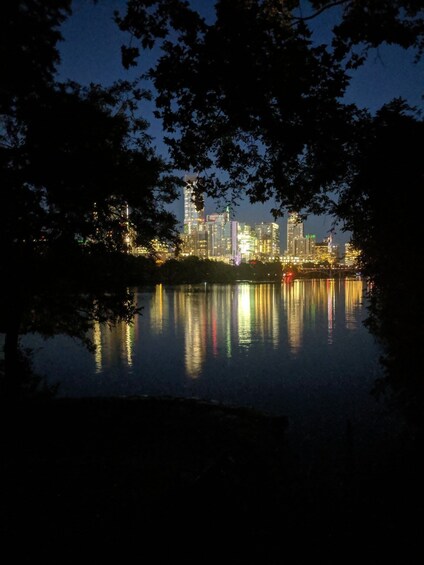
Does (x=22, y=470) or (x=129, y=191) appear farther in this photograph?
(x=129, y=191)

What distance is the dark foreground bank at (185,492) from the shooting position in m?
5.40

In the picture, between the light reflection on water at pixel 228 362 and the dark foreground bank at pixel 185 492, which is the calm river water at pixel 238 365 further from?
the dark foreground bank at pixel 185 492

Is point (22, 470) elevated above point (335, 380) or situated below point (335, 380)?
above

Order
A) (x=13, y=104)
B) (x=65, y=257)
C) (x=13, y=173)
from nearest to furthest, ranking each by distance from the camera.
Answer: (x=13, y=173)
(x=13, y=104)
(x=65, y=257)

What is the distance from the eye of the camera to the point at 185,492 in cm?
534

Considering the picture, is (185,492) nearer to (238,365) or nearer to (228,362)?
(238,365)

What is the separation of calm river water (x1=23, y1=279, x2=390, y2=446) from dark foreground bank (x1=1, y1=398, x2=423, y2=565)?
230 inches

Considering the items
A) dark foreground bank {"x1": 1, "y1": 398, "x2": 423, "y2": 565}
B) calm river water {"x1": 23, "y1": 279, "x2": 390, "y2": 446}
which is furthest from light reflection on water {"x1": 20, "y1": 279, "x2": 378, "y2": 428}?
dark foreground bank {"x1": 1, "y1": 398, "x2": 423, "y2": 565}

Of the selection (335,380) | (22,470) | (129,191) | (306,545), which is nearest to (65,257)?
(129,191)

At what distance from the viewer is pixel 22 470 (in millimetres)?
7793

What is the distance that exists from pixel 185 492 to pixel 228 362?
23023mm

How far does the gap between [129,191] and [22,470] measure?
5.94 m

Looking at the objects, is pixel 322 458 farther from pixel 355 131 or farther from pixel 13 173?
pixel 13 173

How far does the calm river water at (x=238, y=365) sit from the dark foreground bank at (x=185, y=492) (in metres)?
5.84
